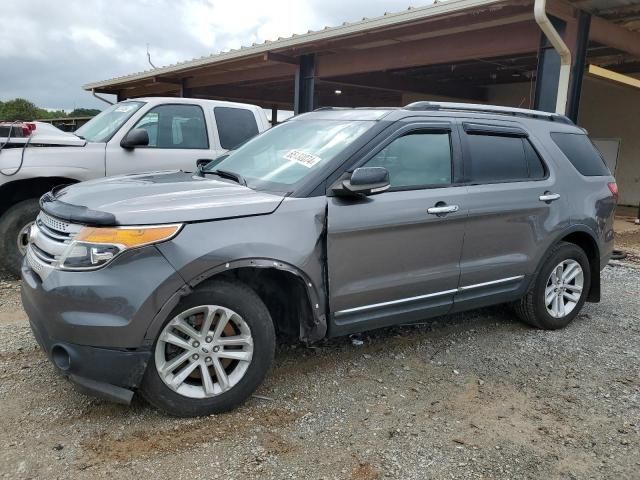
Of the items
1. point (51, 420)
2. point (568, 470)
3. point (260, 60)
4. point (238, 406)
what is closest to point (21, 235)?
point (51, 420)

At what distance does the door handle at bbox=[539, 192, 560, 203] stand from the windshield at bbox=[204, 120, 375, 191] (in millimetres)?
1676

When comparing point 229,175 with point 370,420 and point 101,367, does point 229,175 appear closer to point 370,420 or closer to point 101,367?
point 101,367

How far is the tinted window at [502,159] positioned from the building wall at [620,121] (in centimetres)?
1075

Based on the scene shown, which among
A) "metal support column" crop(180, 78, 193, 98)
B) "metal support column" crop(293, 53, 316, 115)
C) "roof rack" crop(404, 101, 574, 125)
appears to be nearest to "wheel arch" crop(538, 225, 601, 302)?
"roof rack" crop(404, 101, 574, 125)

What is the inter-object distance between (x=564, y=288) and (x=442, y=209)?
1.79m

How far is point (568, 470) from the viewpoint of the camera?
2.79 m

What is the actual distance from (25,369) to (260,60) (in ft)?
33.0

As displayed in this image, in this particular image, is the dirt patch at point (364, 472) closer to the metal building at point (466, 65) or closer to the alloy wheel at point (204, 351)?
the alloy wheel at point (204, 351)

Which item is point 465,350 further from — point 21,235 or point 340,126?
point 21,235

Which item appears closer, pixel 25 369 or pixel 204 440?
pixel 204 440

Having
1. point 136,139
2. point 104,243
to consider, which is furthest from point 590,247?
point 136,139

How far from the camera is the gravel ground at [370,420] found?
2732 millimetres

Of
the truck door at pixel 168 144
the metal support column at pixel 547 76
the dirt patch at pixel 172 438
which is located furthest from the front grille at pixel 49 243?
the metal support column at pixel 547 76

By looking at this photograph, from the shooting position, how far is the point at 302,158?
12.1ft
